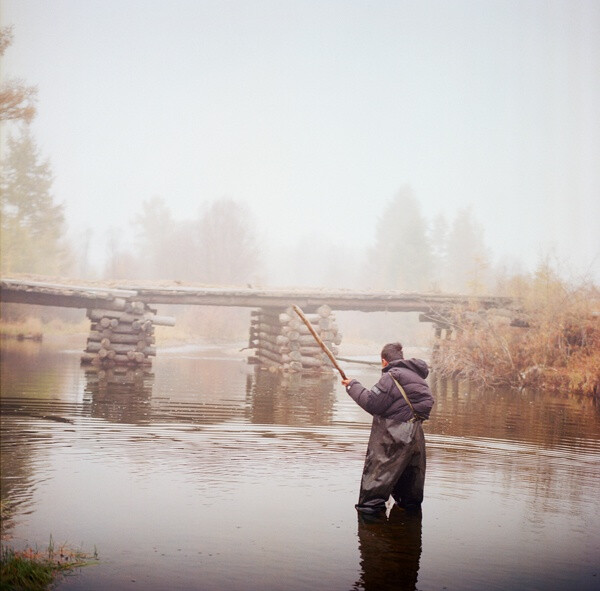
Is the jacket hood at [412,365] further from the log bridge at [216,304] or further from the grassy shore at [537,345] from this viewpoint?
the log bridge at [216,304]

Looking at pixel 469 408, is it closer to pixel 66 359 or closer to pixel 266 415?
pixel 266 415

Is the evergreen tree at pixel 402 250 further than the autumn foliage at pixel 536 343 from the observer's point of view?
Yes

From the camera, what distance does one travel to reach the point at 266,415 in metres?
15.1

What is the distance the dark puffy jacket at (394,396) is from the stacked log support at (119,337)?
1805 cm

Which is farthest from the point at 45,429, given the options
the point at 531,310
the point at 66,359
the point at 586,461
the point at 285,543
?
the point at 531,310

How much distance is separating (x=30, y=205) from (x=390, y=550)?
46.0 metres

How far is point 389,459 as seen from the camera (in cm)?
767

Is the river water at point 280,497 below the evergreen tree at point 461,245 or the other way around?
below

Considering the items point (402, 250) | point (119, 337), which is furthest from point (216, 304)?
point (402, 250)

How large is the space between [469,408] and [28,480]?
1125cm

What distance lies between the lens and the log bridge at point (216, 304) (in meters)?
24.8

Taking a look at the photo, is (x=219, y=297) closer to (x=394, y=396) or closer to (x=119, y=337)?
(x=119, y=337)

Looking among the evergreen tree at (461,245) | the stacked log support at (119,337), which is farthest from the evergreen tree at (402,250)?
the stacked log support at (119,337)

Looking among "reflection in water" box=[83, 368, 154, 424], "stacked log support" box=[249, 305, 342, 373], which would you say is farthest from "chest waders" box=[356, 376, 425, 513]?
"stacked log support" box=[249, 305, 342, 373]
